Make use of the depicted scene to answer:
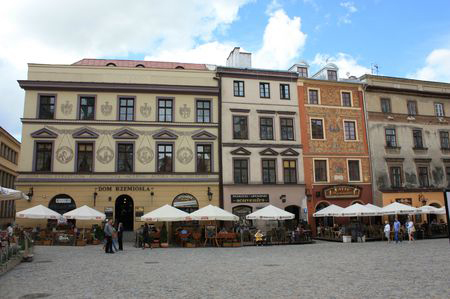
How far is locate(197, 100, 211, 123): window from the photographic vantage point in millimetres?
30891

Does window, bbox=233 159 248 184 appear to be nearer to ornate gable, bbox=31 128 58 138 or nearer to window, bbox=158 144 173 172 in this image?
window, bbox=158 144 173 172

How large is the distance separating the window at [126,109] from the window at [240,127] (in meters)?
7.83

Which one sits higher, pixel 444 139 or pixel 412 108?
pixel 412 108

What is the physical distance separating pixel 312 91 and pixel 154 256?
20.8 m

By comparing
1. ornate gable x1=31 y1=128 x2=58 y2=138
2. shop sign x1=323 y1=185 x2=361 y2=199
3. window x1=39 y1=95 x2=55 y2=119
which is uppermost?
window x1=39 y1=95 x2=55 y2=119

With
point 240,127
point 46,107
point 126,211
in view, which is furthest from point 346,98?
point 46,107

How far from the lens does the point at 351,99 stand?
34.6 metres

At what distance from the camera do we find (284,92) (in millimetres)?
33156

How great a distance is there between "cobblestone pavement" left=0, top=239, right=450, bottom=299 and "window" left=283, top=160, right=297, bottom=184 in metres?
13.6

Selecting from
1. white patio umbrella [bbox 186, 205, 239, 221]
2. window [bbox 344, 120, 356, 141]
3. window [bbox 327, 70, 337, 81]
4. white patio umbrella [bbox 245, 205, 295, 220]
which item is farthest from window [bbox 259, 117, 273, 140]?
white patio umbrella [bbox 186, 205, 239, 221]

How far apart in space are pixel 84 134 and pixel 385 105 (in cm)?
2519

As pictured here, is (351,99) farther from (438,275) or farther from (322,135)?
(438,275)

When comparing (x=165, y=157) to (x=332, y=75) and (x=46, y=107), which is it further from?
(x=332, y=75)

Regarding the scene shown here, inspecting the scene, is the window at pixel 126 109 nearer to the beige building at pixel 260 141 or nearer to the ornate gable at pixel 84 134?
the ornate gable at pixel 84 134
